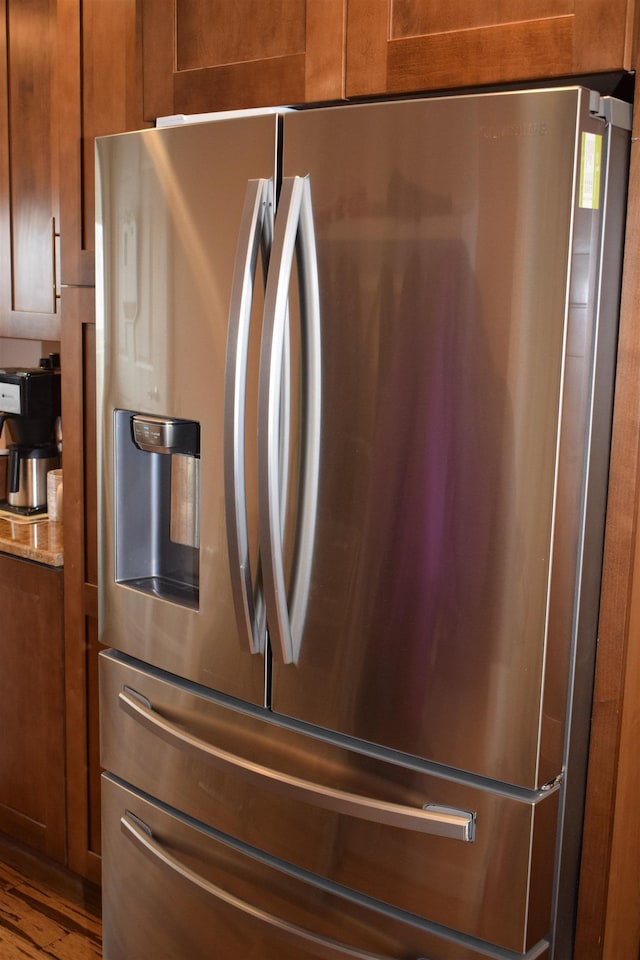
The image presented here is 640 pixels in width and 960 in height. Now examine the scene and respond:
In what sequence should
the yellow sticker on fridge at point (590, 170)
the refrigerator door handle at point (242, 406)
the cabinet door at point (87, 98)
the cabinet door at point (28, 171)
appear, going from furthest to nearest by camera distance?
the cabinet door at point (28, 171)
the cabinet door at point (87, 98)
the refrigerator door handle at point (242, 406)
the yellow sticker on fridge at point (590, 170)

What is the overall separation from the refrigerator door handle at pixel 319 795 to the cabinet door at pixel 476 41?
1090 mm

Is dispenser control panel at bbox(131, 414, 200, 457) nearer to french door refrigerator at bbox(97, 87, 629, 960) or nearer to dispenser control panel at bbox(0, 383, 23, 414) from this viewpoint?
french door refrigerator at bbox(97, 87, 629, 960)

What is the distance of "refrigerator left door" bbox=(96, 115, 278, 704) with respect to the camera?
5.31ft

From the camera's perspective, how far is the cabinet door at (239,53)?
5.36 feet

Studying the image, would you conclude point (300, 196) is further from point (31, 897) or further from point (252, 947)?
point (31, 897)

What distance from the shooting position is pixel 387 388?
1473 mm

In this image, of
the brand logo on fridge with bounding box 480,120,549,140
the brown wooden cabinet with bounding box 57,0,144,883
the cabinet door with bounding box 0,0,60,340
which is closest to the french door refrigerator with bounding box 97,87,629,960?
the brand logo on fridge with bounding box 480,120,549,140

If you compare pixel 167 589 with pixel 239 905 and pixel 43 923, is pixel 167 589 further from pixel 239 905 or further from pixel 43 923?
pixel 43 923

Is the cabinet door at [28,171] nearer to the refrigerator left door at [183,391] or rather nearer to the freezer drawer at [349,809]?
the refrigerator left door at [183,391]

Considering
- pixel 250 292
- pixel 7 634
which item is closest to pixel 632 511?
pixel 250 292

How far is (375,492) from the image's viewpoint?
1503 mm

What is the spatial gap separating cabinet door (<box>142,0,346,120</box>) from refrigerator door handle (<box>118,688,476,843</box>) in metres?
Answer: 1.13

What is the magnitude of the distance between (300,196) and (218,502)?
533mm

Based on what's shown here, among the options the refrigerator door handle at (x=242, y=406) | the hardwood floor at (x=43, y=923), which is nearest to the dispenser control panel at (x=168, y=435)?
the refrigerator door handle at (x=242, y=406)
